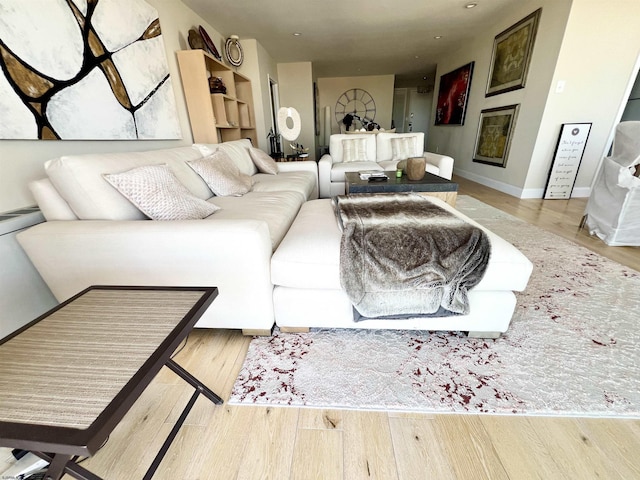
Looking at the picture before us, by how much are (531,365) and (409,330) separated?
0.48 metres

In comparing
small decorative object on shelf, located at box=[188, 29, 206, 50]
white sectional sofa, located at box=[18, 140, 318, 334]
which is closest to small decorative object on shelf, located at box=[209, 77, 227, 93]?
small decorative object on shelf, located at box=[188, 29, 206, 50]

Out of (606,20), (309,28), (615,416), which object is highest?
(309,28)

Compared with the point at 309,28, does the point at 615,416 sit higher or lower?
lower

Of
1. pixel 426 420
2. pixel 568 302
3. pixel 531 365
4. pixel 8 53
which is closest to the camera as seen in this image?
pixel 426 420

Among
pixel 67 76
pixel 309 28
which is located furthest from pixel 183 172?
pixel 309 28

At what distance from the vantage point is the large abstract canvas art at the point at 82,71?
49.9 inches

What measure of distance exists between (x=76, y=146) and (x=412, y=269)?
80.2 inches

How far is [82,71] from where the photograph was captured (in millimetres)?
1591

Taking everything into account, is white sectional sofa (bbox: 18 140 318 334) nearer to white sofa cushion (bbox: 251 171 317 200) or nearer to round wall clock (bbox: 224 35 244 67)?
white sofa cushion (bbox: 251 171 317 200)

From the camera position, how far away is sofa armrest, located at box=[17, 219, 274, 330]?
1029 mm

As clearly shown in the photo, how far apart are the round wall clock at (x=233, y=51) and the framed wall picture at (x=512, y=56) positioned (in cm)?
367

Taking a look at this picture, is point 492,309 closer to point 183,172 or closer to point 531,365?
point 531,365

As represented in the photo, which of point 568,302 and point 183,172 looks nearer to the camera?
point 568,302

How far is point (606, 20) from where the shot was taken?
281 centimetres
